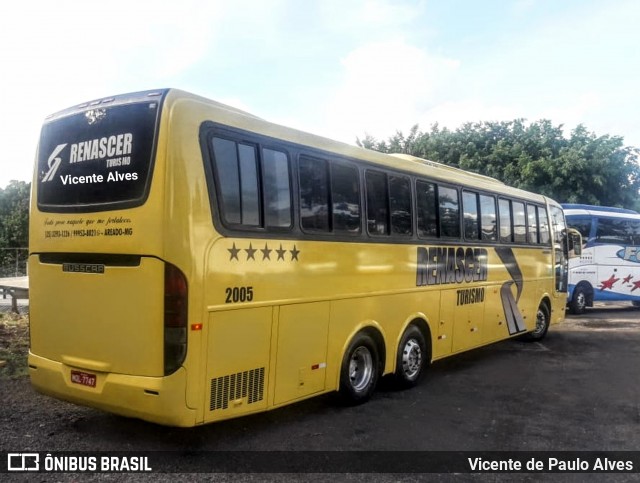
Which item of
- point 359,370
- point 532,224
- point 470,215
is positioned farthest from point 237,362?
point 532,224

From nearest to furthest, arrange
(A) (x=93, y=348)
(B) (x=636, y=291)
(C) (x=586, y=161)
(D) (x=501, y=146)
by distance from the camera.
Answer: (A) (x=93, y=348), (B) (x=636, y=291), (C) (x=586, y=161), (D) (x=501, y=146)

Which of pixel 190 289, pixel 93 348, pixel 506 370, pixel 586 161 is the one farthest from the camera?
pixel 586 161

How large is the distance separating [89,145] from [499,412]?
17.2 ft

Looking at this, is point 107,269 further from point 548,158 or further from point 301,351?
point 548,158

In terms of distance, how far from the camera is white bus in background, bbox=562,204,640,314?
18234mm

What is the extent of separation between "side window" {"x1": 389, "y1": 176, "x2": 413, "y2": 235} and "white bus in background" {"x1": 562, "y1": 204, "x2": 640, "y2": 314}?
1244 cm

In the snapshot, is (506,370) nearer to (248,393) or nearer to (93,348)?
(248,393)

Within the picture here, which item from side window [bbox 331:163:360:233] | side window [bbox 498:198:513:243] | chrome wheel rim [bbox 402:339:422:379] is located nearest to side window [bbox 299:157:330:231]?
side window [bbox 331:163:360:233]

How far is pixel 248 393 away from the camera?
512 centimetres

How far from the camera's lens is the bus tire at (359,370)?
20.9 ft

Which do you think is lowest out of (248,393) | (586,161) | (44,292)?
(248,393)

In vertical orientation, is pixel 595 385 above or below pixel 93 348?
below

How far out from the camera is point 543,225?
11883 mm

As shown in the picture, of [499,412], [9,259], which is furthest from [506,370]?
[9,259]
